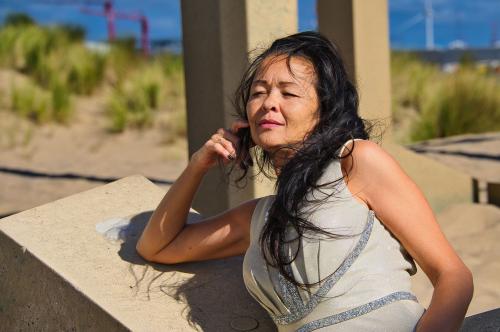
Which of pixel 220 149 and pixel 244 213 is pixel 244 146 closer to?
pixel 220 149

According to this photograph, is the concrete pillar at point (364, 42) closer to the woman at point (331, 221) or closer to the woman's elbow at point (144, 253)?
the woman's elbow at point (144, 253)

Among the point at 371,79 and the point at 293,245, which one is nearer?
the point at 293,245

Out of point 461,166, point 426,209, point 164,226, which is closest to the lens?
point 426,209

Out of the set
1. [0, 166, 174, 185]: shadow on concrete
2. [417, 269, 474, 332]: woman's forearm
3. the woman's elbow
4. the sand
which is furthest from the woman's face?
[0, 166, 174, 185]: shadow on concrete

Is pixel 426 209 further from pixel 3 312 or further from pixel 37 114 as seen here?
pixel 37 114

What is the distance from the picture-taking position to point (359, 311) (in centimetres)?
186

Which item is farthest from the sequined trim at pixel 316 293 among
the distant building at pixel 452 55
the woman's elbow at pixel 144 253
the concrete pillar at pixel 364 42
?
the distant building at pixel 452 55

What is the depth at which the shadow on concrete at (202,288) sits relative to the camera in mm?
2270

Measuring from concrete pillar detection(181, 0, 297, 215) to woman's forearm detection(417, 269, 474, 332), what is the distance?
5.70 ft

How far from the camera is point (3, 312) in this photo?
2555 mm

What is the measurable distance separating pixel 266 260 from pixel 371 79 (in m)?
2.99

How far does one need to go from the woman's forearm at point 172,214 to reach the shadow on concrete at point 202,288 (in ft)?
0.30

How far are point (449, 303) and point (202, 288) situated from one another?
882 millimetres

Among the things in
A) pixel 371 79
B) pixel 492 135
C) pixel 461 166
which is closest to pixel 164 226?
pixel 371 79
